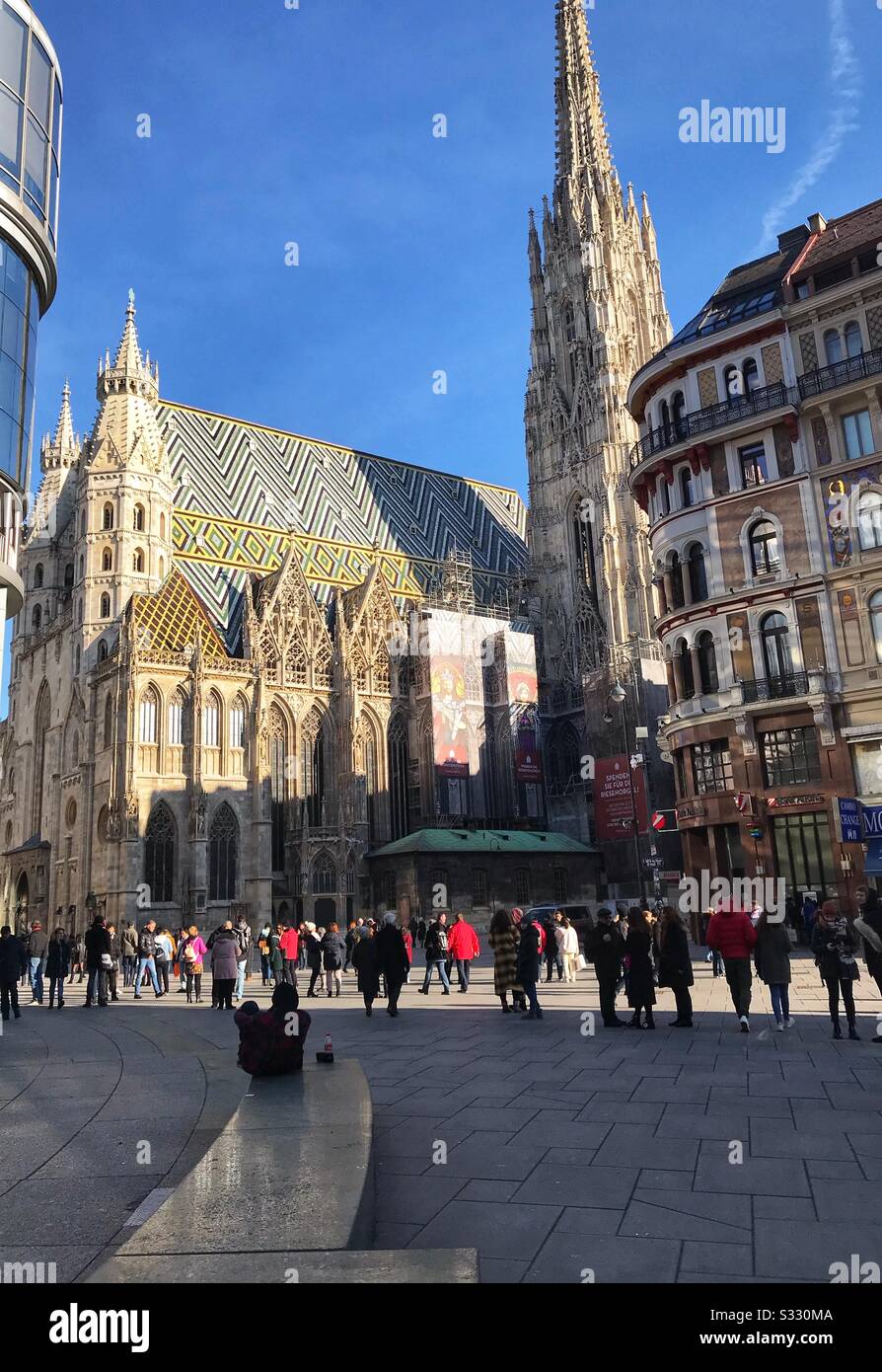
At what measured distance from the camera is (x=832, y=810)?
79.0 feet

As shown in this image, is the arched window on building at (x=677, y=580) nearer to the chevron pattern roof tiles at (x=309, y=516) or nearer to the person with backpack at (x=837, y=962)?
the person with backpack at (x=837, y=962)

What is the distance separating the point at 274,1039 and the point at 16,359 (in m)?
23.7

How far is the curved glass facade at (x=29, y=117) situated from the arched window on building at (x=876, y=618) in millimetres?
24162

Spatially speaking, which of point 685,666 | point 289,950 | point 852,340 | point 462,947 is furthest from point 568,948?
point 852,340

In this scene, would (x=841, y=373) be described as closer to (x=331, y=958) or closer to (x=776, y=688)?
(x=776, y=688)

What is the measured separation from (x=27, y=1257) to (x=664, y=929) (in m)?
10.0

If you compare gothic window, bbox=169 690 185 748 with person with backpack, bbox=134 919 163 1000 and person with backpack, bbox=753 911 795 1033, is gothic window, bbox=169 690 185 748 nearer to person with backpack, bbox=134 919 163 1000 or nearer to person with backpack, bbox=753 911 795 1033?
person with backpack, bbox=134 919 163 1000

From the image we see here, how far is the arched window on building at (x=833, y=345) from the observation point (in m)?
25.5

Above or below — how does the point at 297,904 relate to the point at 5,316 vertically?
below

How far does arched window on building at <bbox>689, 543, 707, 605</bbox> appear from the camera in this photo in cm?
2747

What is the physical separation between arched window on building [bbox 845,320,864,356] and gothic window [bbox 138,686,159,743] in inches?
1378

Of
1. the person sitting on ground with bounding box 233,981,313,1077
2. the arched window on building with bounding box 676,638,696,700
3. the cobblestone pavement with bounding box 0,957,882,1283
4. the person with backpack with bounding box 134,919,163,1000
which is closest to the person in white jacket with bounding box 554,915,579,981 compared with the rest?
the cobblestone pavement with bounding box 0,957,882,1283
